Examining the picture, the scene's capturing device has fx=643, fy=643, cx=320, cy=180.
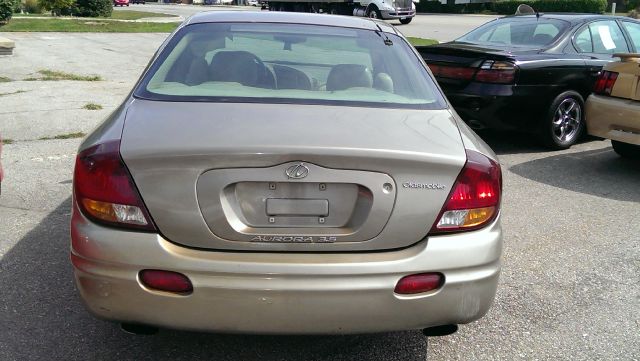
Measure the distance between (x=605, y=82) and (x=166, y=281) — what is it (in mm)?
5712

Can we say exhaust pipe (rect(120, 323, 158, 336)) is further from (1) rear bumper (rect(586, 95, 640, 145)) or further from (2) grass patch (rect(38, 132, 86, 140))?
(2) grass patch (rect(38, 132, 86, 140))

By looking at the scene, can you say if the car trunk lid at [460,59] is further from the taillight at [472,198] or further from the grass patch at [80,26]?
the grass patch at [80,26]

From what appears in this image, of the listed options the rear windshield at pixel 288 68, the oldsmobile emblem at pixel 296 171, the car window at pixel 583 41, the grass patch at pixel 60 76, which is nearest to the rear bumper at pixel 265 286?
the oldsmobile emblem at pixel 296 171

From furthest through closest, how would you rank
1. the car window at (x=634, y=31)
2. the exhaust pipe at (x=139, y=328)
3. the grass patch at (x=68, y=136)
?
the car window at (x=634, y=31), the grass patch at (x=68, y=136), the exhaust pipe at (x=139, y=328)

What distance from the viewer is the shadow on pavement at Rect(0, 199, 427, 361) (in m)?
3.11

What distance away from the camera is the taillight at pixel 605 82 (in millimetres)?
6617

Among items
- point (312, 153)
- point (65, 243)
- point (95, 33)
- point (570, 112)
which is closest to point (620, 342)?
point (312, 153)

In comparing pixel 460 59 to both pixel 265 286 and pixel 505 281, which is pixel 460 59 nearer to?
pixel 505 281

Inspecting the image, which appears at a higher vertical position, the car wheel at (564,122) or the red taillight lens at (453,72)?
the red taillight lens at (453,72)

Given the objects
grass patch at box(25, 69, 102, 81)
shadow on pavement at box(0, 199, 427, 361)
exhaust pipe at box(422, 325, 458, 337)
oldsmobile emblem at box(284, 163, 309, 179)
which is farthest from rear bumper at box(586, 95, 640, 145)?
grass patch at box(25, 69, 102, 81)

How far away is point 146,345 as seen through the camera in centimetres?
320

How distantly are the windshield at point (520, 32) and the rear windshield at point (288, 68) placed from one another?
179 inches

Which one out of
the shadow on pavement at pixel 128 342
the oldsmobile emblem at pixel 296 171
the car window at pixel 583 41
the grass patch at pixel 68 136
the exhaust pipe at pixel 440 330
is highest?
the car window at pixel 583 41

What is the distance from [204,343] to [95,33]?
21.2 metres
